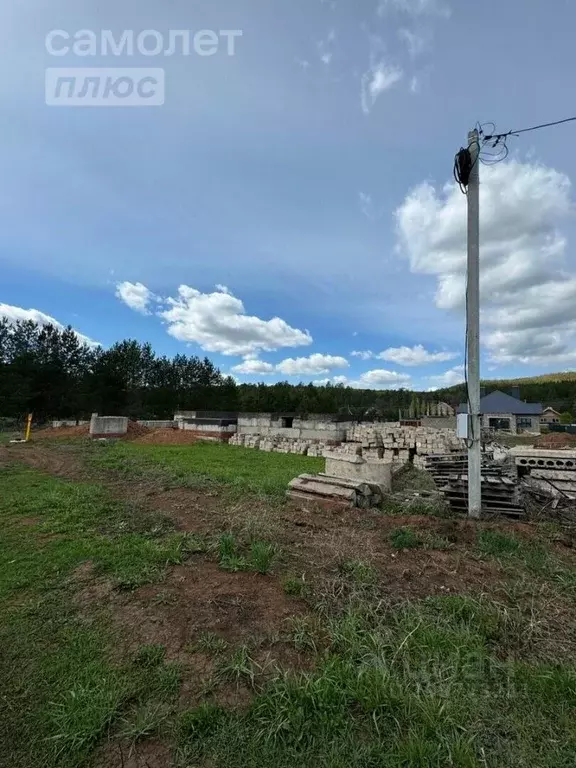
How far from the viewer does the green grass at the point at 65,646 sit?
1971mm

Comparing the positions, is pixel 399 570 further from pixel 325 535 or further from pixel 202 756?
pixel 202 756

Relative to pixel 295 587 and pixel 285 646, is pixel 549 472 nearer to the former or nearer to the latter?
pixel 295 587

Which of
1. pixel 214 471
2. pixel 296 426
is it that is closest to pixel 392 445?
pixel 296 426

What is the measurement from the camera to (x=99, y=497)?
6.74 metres

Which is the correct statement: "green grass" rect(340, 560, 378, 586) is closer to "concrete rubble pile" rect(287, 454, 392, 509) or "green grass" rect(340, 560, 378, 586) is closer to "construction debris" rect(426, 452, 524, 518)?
"concrete rubble pile" rect(287, 454, 392, 509)

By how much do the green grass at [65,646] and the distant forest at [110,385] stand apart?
16.6 meters

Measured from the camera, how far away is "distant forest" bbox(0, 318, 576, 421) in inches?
1169

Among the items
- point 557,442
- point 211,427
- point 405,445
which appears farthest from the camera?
point 211,427

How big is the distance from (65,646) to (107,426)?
20.0 m

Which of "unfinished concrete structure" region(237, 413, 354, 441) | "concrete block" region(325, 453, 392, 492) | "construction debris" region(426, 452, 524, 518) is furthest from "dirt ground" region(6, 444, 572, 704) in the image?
"unfinished concrete structure" region(237, 413, 354, 441)

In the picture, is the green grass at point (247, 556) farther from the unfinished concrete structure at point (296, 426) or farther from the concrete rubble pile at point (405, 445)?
the unfinished concrete structure at point (296, 426)

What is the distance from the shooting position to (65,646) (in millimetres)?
2615

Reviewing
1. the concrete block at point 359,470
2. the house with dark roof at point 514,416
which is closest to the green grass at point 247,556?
the concrete block at point 359,470

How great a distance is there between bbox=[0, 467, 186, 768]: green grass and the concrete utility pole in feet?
14.1
